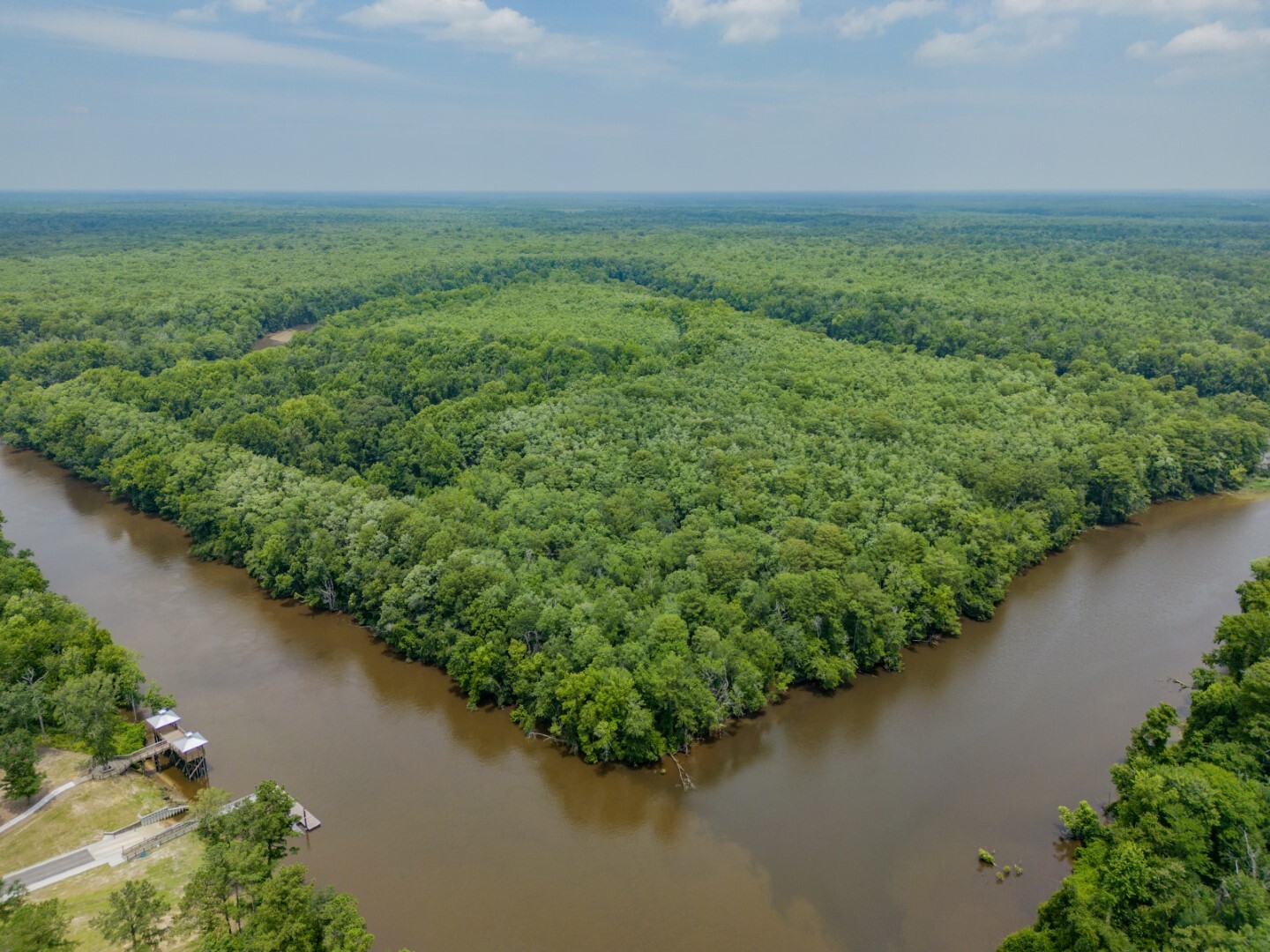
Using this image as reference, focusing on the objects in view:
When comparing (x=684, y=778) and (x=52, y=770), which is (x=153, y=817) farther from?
(x=684, y=778)

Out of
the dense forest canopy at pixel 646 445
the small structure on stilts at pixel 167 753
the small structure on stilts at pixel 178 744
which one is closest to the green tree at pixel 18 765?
the small structure on stilts at pixel 167 753

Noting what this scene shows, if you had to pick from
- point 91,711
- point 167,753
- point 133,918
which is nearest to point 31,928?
point 133,918

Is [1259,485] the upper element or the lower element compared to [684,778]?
upper

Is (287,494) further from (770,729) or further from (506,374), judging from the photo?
(770,729)

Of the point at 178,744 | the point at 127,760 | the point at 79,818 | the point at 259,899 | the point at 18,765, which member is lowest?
the point at 79,818

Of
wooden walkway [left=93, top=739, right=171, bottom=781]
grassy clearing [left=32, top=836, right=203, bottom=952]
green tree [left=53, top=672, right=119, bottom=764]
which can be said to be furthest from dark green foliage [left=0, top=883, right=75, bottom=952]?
wooden walkway [left=93, top=739, right=171, bottom=781]

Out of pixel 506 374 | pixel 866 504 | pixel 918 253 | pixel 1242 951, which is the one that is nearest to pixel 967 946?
pixel 1242 951

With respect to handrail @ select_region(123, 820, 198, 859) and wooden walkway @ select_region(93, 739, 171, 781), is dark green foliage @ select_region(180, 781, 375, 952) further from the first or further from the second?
wooden walkway @ select_region(93, 739, 171, 781)
